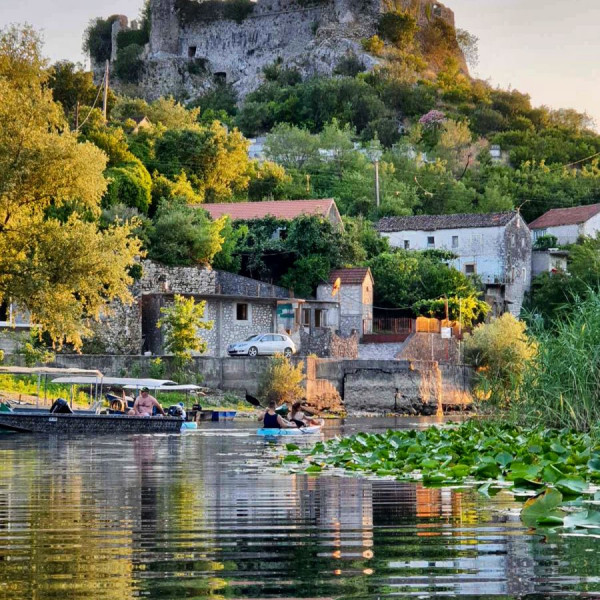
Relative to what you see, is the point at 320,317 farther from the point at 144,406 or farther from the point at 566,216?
the point at 566,216

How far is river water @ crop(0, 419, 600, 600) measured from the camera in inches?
255

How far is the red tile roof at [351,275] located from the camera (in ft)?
213

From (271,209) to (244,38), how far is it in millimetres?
81297

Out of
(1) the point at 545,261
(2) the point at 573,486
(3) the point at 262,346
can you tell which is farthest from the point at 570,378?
(1) the point at 545,261

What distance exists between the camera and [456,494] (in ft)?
42.0

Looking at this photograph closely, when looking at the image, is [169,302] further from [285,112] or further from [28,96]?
[285,112]

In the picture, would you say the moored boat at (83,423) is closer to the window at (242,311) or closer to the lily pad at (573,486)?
the lily pad at (573,486)

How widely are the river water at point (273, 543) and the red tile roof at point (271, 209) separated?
5324 cm

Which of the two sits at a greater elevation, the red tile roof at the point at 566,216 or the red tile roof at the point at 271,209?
the red tile roof at the point at 566,216

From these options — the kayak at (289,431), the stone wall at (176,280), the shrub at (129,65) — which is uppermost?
the shrub at (129,65)

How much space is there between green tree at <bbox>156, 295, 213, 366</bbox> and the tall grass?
32.1 m

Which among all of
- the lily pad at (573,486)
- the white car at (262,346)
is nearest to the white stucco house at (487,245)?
the white car at (262,346)

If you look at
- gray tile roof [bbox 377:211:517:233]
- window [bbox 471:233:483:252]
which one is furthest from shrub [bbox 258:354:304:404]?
gray tile roof [bbox 377:211:517:233]

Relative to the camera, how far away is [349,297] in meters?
64.9
